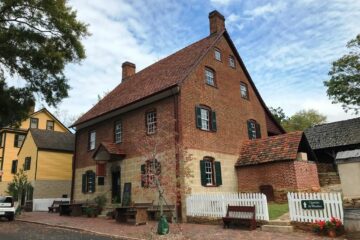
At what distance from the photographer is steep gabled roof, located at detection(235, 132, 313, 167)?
59.1 feet

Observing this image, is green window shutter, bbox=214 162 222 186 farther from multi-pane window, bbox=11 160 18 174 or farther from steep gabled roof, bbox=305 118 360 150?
multi-pane window, bbox=11 160 18 174

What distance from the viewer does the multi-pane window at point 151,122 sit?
62.0 feet

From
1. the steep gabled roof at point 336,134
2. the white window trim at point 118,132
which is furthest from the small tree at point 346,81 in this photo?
the white window trim at point 118,132

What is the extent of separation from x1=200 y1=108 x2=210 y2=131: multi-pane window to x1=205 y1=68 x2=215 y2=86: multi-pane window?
199 cm

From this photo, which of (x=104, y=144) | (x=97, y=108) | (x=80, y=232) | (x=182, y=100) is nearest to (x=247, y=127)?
(x=182, y=100)

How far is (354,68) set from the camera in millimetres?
31469

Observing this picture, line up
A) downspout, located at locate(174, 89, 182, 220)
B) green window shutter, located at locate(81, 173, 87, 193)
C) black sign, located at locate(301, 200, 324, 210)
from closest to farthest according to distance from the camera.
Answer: black sign, located at locate(301, 200, 324, 210) → downspout, located at locate(174, 89, 182, 220) → green window shutter, located at locate(81, 173, 87, 193)

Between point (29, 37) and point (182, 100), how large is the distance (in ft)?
26.8

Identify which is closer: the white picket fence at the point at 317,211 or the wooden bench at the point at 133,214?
the white picket fence at the point at 317,211

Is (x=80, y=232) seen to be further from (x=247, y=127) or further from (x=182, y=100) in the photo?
(x=247, y=127)

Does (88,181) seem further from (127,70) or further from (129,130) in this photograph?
(127,70)

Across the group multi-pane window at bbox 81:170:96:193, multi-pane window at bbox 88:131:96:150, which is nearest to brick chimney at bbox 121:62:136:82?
multi-pane window at bbox 88:131:96:150

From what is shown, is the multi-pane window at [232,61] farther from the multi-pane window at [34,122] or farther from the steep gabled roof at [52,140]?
the multi-pane window at [34,122]

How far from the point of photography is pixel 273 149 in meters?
19.0
